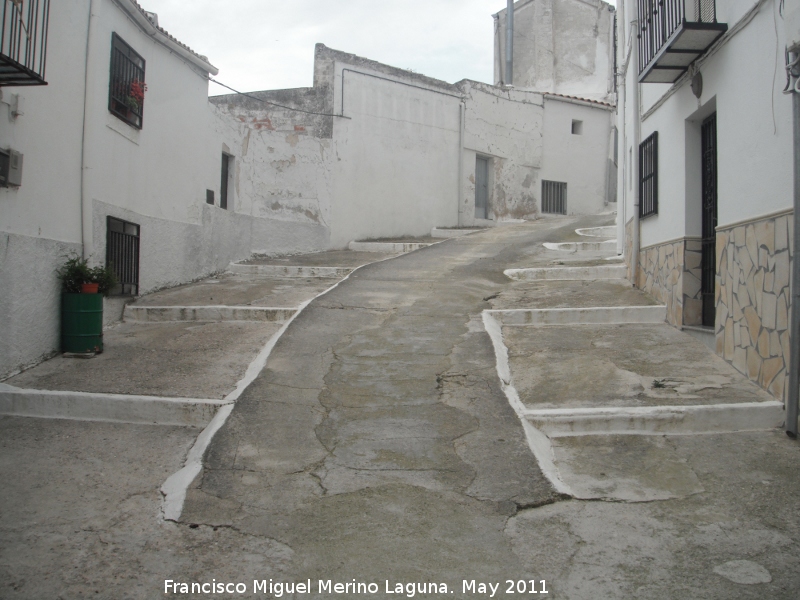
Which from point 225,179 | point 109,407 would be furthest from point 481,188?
point 109,407

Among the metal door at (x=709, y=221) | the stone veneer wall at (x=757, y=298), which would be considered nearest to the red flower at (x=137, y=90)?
the metal door at (x=709, y=221)

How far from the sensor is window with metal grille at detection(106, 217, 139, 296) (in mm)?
8188

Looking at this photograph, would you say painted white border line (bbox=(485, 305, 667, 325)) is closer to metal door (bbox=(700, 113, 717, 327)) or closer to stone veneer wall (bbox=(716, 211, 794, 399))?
metal door (bbox=(700, 113, 717, 327))

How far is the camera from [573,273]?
10.1 m

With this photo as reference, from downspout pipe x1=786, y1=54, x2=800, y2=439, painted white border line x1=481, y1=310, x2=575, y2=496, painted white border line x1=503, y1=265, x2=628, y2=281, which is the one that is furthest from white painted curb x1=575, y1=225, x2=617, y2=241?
downspout pipe x1=786, y1=54, x2=800, y2=439

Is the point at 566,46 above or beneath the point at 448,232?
above

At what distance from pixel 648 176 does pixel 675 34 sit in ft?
9.84

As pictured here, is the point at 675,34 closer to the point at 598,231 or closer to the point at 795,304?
the point at 795,304

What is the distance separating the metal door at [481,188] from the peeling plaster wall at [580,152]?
7.80 ft

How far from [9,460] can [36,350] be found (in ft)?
7.71

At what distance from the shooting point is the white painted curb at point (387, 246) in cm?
1555

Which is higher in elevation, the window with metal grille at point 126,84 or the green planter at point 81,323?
the window with metal grille at point 126,84

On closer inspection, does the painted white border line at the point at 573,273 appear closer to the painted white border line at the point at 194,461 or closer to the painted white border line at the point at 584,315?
the painted white border line at the point at 584,315

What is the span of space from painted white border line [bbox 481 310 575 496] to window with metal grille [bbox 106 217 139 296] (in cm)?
481
